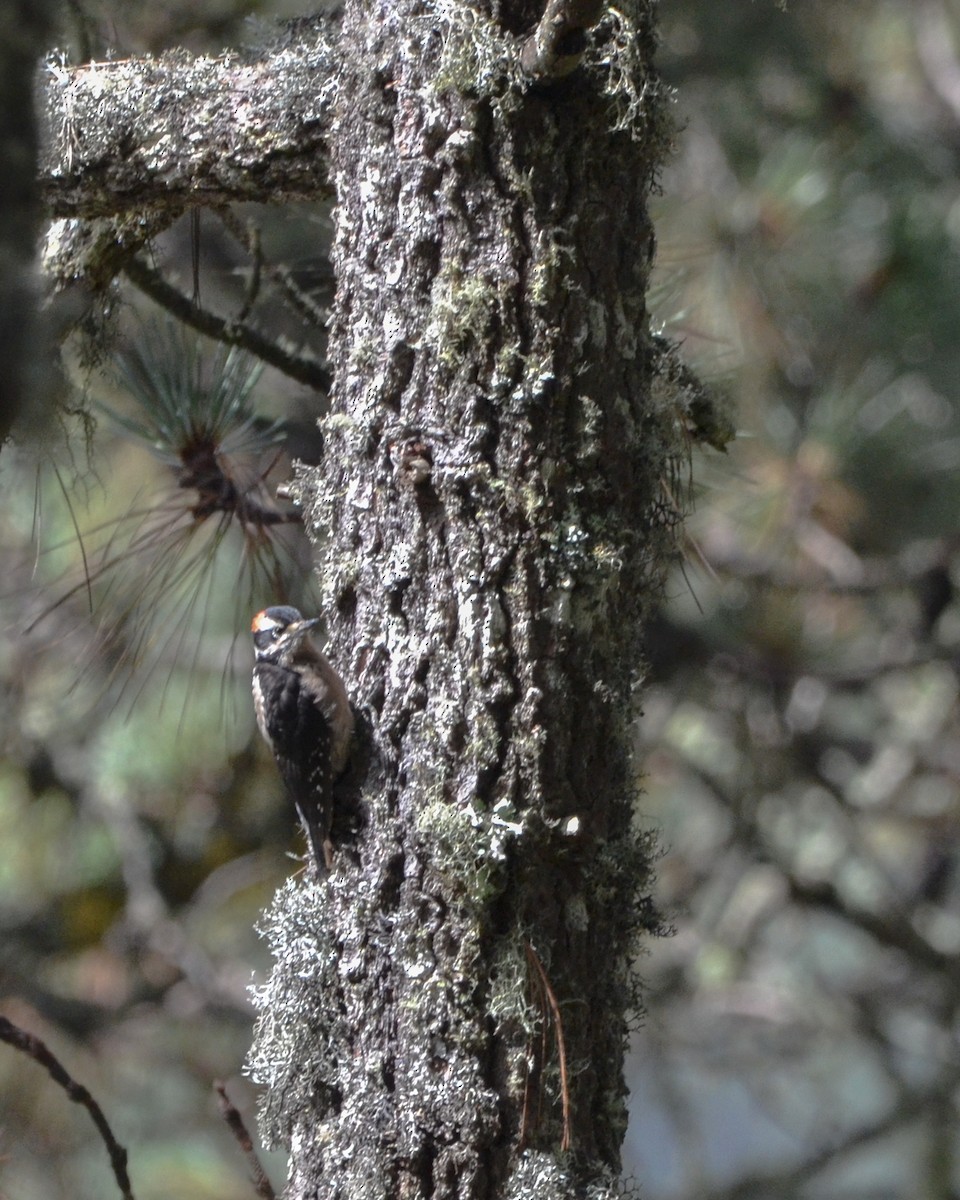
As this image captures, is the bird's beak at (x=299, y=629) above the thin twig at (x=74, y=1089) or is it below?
above

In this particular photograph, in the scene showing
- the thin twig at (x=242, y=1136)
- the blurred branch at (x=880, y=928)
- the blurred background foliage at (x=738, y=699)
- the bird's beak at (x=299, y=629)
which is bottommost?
the thin twig at (x=242, y=1136)

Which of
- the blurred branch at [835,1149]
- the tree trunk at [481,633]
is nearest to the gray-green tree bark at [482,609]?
the tree trunk at [481,633]

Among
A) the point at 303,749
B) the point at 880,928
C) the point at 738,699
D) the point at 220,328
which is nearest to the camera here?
the point at 303,749

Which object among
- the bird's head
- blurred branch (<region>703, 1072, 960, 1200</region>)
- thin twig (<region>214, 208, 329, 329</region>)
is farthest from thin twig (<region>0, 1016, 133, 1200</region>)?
blurred branch (<region>703, 1072, 960, 1200</region>)

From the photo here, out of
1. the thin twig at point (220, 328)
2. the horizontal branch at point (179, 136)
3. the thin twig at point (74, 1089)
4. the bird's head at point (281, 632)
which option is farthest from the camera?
the thin twig at point (220, 328)

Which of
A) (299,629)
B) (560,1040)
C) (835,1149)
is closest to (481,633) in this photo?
(560,1040)

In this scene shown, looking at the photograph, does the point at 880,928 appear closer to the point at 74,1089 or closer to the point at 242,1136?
the point at 242,1136

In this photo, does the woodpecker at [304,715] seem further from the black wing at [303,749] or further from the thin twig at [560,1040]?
the thin twig at [560,1040]

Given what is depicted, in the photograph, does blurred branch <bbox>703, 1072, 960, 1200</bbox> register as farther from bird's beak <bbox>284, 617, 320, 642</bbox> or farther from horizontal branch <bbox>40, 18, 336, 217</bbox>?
horizontal branch <bbox>40, 18, 336, 217</bbox>
